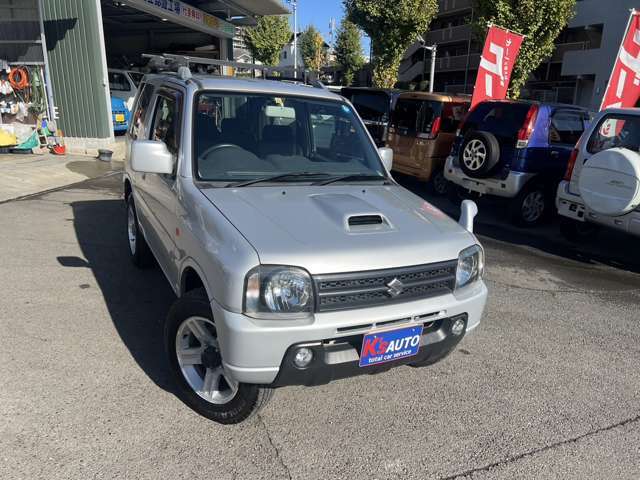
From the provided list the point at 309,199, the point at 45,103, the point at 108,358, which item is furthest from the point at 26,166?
the point at 309,199

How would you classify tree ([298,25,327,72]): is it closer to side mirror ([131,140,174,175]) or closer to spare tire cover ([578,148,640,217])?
spare tire cover ([578,148,640,217])

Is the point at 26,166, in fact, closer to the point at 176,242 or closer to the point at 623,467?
the point at 176,242

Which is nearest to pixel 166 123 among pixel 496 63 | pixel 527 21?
pixel 496 63

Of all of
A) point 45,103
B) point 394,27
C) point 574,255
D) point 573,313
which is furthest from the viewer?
point 394,27

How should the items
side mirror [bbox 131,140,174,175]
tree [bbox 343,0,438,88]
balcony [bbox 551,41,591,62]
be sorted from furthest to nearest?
balcony [bbox 551,41,591,62]
tree [bbox 343,0,438,88]
side mirror [bbox 131,140,174,175]

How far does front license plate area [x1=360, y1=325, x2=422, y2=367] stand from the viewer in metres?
2.46

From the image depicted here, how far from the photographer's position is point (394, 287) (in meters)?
2.53

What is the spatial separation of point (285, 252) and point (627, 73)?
8996mm

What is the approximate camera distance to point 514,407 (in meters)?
3.10

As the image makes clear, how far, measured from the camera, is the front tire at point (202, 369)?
263 cm

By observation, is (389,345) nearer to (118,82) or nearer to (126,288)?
(126,288)

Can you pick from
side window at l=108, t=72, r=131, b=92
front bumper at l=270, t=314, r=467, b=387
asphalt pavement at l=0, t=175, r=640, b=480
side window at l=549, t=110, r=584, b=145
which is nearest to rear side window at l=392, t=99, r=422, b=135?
side window at l=549, t=110, r=584, b=145

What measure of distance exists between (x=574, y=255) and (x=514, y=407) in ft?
13.3

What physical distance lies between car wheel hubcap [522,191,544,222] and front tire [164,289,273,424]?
19.8 ft
